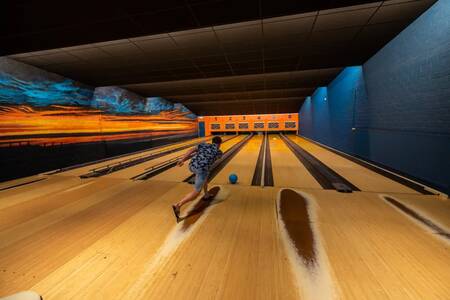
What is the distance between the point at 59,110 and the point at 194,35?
5.57 meters

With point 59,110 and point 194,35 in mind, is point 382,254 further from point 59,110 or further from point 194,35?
point 59,110

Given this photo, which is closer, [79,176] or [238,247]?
[238,247]

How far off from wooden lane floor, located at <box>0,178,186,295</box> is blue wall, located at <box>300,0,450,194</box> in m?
4.94

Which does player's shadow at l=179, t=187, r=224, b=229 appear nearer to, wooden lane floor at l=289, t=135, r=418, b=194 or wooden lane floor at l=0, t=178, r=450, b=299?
wooden lane floor at l=0, t=178, r=450, b=299

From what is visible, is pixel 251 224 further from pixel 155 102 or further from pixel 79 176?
pixel 155 102

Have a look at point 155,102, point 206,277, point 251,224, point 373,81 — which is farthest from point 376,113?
point 155,102

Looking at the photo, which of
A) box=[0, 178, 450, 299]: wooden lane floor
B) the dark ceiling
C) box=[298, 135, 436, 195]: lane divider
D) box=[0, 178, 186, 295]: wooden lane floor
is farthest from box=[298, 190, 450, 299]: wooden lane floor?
the dark ceiling

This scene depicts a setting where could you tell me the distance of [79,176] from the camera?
18.2ft

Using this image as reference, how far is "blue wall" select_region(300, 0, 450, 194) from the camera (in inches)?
136

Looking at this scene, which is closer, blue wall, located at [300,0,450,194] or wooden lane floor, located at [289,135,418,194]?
blue wall, located at [300,0,450,194]

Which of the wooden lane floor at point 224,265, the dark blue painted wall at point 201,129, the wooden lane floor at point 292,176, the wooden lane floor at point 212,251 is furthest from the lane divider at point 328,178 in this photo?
the dark blue painted wall at point 201,129

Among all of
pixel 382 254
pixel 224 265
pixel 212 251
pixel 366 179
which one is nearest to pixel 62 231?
pixel 212 251

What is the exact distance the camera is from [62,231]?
104 inches

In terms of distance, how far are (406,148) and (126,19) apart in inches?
247
